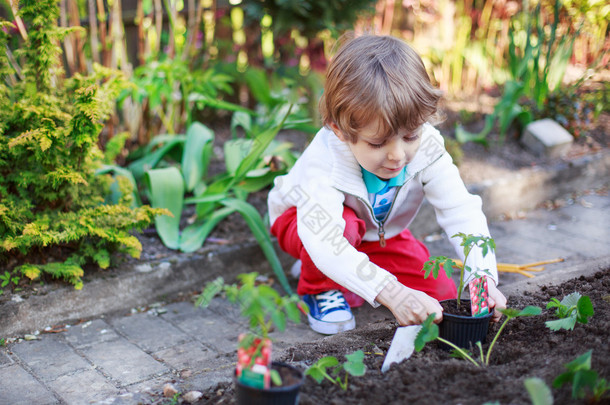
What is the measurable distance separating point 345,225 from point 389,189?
0.22 meters

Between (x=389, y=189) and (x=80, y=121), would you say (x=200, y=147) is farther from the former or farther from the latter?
(x=389, y=189)

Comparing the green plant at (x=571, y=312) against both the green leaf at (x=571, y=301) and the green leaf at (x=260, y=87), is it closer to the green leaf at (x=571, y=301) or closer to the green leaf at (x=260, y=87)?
the green leaf at (x=571, y=301)

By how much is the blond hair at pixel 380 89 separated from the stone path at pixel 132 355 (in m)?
0.84

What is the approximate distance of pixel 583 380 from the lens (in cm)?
123

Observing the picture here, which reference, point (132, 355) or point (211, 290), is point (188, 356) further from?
point (211, 290)

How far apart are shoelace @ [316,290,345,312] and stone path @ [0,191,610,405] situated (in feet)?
0.36

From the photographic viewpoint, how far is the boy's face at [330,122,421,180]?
1.78 m

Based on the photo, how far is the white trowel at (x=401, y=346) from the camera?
1566mm

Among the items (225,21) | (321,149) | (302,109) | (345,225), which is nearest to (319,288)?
(345,225)

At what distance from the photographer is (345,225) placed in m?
2.05

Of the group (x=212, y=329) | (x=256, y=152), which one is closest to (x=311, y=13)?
(x=256, y=152)

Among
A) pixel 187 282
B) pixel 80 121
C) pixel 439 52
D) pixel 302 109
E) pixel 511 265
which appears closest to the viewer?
pixel 80 121

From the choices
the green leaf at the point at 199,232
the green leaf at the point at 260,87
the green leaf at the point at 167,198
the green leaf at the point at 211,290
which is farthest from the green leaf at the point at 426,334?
the green leaf at the point at 260,87

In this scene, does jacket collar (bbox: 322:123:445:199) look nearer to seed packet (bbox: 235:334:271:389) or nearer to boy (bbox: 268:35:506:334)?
boy (bbox: 268:35:506:334)
